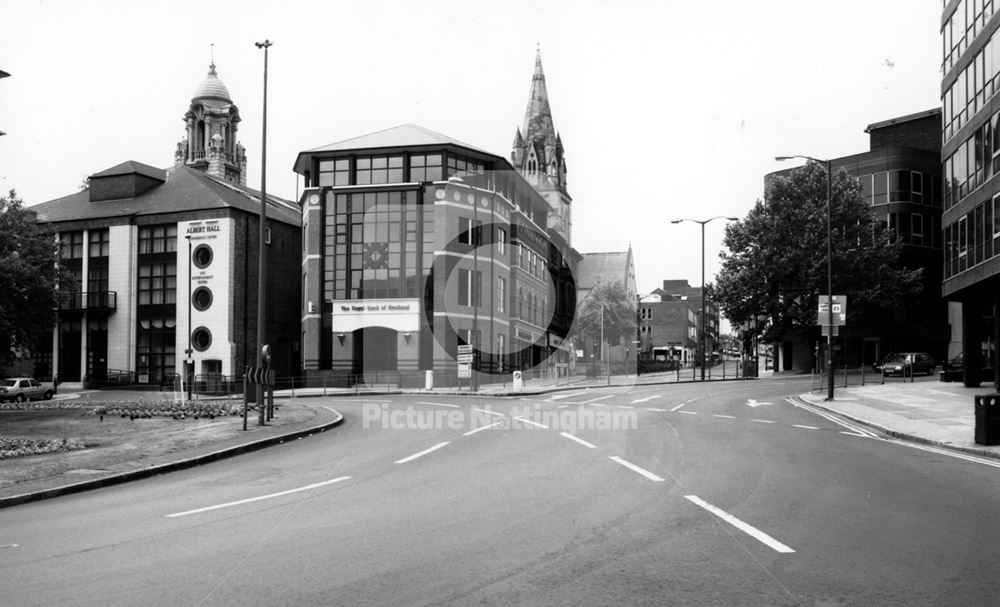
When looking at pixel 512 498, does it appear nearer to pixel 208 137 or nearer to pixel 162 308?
pixel 162 308

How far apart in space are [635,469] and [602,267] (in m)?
112

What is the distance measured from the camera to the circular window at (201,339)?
57438mm

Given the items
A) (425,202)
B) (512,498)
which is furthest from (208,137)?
(512,498)

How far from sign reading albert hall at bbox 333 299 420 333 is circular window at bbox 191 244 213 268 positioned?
446 inches

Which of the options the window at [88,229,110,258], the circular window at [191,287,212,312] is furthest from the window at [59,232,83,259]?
the circular window at [191,287,212,312]

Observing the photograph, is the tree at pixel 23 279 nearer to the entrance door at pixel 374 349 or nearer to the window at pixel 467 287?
the entrance door at pixel 374 349

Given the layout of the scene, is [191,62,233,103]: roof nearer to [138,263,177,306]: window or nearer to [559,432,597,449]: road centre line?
[138,263,177,306]: window

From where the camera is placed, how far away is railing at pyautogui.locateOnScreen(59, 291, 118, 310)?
60.8 meters

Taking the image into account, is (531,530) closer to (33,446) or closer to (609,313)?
(33,446)

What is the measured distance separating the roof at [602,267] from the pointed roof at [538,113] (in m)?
27.9

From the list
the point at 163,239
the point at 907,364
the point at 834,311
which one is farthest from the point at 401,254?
the point at 907,364

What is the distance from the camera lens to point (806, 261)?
191 feet

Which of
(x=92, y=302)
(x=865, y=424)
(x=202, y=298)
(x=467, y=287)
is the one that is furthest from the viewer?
(x=92, y=302)

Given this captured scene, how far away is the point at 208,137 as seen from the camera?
325 feet
